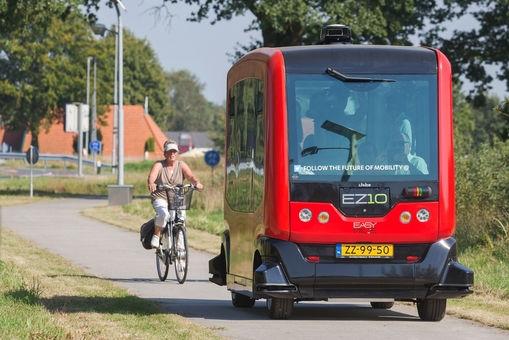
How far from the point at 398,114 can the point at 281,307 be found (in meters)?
2.09

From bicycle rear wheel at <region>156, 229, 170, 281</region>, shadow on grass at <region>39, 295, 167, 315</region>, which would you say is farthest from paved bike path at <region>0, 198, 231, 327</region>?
Result: shadow on grass at <region>39, 295, 167, 315</region>

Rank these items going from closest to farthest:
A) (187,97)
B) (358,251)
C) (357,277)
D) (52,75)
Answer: (357,277) → (358,251) → (52,75) → (187,97)

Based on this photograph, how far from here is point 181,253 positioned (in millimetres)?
14898

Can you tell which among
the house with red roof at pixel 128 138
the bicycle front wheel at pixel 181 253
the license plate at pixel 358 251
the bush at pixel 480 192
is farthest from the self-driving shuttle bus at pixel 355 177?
the house with red roof at pixel 128 138

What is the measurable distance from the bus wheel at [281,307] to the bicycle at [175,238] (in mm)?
4005

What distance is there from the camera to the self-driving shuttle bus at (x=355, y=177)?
10203 mm

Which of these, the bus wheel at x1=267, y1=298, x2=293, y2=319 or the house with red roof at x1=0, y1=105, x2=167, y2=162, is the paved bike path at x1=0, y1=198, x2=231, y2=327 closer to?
the bus wheel at x1=267, y1=298, x2=293, y2=319

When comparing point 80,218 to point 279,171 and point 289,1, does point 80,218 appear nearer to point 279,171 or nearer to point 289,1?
point 289,1

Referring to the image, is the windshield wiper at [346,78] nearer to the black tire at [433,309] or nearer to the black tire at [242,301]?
the black tire at [433,309]

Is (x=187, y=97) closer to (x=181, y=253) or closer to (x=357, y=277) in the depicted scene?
(x=181, y=253)

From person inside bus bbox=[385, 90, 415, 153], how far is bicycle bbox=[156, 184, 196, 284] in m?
4.99

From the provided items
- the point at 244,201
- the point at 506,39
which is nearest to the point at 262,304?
the point at 244,201

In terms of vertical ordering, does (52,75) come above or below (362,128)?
above

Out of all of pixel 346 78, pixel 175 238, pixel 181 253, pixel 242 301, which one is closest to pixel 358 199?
pixel 346 78
